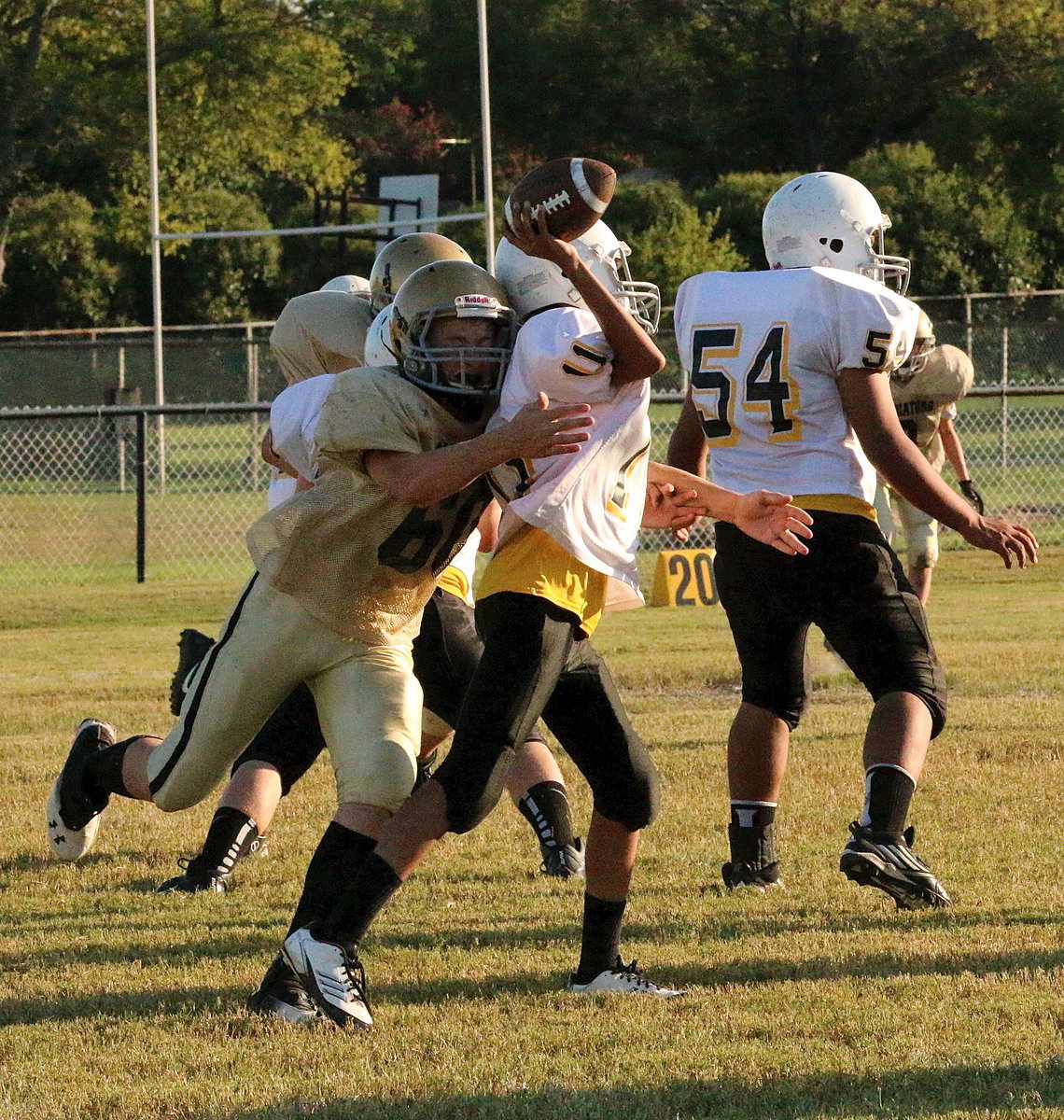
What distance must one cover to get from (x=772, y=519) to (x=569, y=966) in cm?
115

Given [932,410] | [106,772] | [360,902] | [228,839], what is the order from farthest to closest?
1. [932,410]
2. [228,839]
3. [106,772]
4. [360,902]

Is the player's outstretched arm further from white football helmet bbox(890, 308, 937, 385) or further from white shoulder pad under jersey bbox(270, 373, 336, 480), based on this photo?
white football helmet bbox(890, 308, 937, 385)

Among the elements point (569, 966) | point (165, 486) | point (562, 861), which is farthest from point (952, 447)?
point (165, 486)

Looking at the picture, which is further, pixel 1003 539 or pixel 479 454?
pixel 1003 539

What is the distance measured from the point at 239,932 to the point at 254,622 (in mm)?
1032

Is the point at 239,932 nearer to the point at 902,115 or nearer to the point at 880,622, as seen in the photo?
the point at 880,622

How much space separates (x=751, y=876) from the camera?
4.96m

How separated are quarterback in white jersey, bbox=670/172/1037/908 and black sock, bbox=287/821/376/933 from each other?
127cm

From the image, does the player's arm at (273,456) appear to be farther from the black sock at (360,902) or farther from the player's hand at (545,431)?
the black sock at (360,902)

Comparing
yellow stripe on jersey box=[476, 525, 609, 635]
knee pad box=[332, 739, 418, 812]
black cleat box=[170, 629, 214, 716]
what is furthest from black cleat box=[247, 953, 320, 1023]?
black cleat box=[170, 629, 214, 716]

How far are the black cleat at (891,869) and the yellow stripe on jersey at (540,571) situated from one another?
1026 millimetres

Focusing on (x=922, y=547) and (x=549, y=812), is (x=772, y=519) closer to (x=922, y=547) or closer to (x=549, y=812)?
(x=549, y=812)

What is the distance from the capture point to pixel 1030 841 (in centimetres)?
534

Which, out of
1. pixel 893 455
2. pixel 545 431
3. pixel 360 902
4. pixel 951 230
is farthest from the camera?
pixel 951 230
